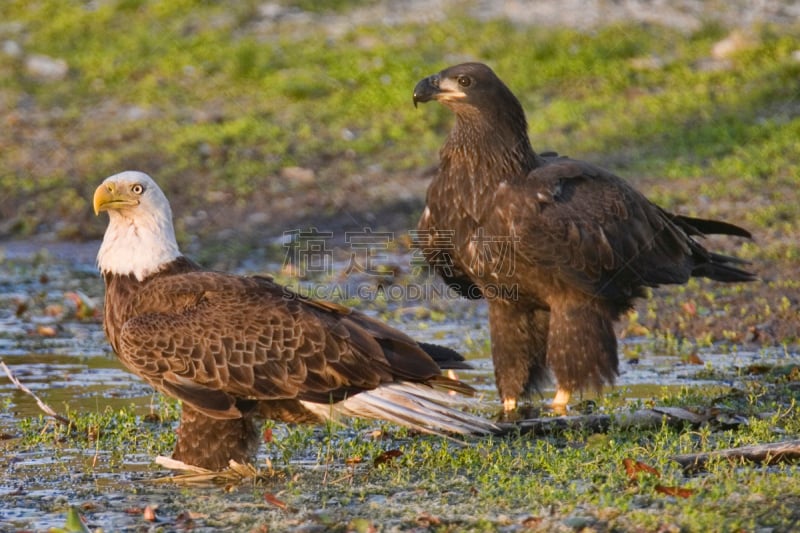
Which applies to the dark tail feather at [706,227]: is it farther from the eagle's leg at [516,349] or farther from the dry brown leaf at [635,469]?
the dry brown leaf at [635,469]

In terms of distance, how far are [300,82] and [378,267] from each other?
4625 mm

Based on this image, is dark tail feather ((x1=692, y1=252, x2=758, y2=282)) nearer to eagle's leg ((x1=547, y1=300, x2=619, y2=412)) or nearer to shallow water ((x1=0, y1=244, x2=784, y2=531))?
shallow water ((x1=0, y1=244, x2=784, y2=531))

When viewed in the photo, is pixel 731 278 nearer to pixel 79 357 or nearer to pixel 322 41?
pixel 79 357

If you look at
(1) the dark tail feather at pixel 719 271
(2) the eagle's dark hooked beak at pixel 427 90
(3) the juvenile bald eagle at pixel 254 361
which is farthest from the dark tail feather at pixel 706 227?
(3) the juvenile bald eagle at pixel 254 361

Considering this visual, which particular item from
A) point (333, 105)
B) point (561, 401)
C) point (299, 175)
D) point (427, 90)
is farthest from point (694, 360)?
point (333, 105)

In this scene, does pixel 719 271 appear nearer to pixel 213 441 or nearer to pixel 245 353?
pixel 245 353

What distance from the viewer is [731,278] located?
7.95m

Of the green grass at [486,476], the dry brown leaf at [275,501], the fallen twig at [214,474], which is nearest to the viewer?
the green grass at [486,476]

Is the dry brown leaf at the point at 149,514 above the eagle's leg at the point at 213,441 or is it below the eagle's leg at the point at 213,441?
below

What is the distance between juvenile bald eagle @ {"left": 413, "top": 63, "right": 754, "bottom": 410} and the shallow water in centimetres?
44

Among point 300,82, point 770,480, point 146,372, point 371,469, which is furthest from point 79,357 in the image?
point 300,82

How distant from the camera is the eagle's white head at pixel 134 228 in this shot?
6.18 metres

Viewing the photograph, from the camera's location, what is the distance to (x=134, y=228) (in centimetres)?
625

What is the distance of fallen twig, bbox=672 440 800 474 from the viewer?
5457 millimetres
